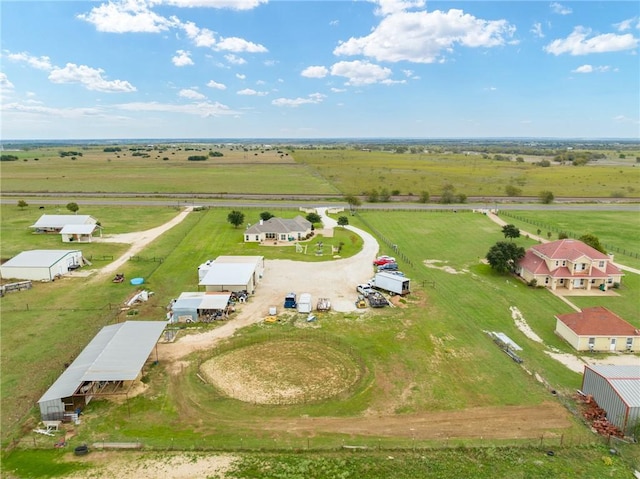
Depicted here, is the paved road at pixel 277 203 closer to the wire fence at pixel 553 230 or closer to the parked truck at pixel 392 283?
the wire fence at pixel 553 230

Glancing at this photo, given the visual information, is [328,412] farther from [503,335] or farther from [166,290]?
[166,290]

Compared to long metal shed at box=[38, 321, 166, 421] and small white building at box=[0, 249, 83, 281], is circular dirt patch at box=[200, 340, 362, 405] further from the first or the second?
small white building at box=[0, 249, 83, 281]

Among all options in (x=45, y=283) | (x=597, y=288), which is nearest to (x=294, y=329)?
(x=45, y=283)

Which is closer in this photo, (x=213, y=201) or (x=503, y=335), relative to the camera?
(x=503, y=335)

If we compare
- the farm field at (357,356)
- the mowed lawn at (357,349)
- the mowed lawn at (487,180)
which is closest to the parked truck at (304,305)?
the farm field at (357,356)

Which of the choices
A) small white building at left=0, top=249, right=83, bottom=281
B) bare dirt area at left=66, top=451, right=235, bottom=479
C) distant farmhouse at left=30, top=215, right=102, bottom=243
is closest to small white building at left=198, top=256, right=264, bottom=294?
small white building at left=0, top=249, right=83, bottom=281

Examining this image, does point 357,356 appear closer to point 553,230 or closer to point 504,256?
point 504,256

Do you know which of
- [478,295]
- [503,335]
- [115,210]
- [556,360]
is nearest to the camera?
[556,360]
